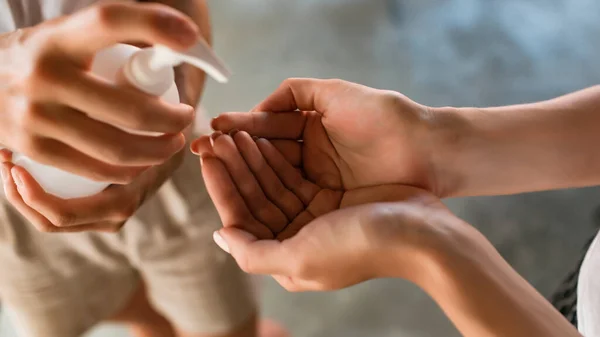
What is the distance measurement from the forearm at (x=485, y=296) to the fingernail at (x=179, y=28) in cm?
28

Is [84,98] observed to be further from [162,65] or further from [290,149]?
[290,149]

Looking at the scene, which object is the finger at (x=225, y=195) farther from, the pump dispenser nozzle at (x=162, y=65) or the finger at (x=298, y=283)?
the pump dispenser nozzle at (x=162, y=65)

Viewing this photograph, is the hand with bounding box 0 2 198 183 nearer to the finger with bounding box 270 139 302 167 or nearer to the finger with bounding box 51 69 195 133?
the finger with bounding box 51 69 195 133

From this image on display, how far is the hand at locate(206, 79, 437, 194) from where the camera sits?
1.86ft

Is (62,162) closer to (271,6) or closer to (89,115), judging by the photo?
(89,115)

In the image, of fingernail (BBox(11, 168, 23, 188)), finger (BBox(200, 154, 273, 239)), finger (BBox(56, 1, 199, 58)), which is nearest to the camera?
finger (BBox(56, 1, 199, 58))

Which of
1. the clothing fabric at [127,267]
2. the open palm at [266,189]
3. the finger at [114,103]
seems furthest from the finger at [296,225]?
the finger at [114,103]

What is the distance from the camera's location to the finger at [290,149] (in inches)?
23.4

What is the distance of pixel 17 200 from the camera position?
1.50 ft

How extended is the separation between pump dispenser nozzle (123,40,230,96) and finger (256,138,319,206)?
0.69 ft

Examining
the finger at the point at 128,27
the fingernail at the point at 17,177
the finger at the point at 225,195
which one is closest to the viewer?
the finger at the point at 128,27

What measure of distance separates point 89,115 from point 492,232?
0.87 metres

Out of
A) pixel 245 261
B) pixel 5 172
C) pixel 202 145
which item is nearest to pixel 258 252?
pixel 245 261

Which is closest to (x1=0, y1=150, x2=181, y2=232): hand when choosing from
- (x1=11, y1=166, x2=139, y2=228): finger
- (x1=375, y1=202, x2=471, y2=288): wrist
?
(x1=11, y1=166, x2=139, y2=228): finger
